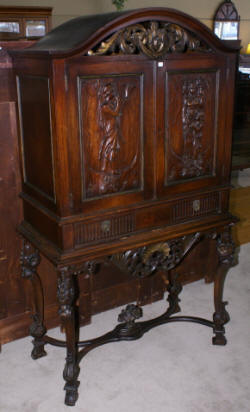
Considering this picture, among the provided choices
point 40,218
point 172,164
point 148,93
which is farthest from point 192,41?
point 40,218

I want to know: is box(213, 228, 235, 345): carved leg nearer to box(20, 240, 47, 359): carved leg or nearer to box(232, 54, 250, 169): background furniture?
box(20, 240, 47, 359): carved leg

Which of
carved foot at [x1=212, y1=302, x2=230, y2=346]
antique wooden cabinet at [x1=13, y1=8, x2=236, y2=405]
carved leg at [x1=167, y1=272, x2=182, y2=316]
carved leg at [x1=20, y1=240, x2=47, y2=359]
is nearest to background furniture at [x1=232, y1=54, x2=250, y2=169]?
carved leg at [x1=167, y1=272, x2=182, y2=316]

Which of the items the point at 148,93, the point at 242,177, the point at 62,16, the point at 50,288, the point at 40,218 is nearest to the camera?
the point at 148,93

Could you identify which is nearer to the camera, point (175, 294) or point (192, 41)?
point (192, 41)

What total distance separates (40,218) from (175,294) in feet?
3.60

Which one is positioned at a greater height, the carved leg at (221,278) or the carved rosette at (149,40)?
the carved rosette at (149,40)

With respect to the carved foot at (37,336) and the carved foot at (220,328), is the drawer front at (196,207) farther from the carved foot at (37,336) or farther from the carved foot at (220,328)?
the carved foot at (37,336)

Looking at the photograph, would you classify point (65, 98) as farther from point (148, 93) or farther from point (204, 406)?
point (204, 406)

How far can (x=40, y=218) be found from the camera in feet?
6.64

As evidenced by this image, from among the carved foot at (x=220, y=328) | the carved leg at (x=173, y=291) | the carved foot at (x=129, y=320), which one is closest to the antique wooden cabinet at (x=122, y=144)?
the carved foot at (x=129, y=320)

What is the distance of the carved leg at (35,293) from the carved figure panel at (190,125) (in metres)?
0.77

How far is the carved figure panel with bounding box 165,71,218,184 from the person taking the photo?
197 centimetres

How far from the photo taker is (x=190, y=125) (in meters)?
2.04

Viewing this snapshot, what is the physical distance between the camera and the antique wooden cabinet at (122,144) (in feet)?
5.66
